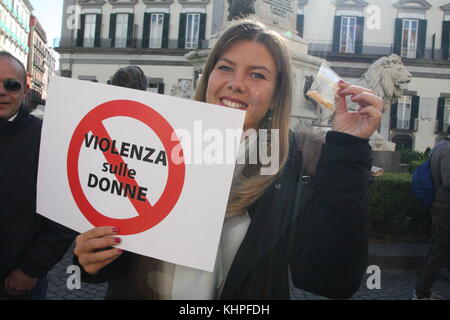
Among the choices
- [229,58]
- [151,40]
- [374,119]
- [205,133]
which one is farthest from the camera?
[151,40]

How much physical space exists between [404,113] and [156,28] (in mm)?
17713

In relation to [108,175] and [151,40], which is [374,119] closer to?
[108,175]

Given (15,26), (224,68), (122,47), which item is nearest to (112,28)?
(122,47)

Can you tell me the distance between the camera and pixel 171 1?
27.0m

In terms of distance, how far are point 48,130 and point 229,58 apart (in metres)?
0.64

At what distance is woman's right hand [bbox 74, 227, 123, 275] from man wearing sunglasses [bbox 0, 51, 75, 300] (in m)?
0.82

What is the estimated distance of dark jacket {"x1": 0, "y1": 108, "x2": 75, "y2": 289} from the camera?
180cm

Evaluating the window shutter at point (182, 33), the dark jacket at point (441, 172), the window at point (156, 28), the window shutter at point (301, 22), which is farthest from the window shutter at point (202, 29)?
the dark jacket at point (441, 172)

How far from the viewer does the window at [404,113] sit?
79.9ft

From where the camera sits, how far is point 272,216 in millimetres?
1223

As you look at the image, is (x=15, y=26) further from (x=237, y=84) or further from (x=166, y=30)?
(x=237, y=84)

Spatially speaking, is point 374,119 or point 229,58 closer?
point 374,119
